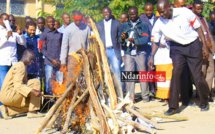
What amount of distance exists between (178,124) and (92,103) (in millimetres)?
1437

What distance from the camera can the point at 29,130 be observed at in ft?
16.1

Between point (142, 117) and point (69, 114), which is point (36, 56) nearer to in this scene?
point (69, 114)

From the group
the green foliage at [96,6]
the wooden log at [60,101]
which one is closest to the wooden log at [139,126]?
the wooden log at [60,101]

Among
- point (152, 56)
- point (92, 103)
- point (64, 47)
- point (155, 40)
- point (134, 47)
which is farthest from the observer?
point (134, 47)

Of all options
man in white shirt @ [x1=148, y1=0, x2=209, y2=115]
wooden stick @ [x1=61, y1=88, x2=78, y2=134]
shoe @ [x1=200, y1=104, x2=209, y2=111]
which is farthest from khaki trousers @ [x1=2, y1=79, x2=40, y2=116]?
shoe @ [x1=200, y1=104, x2=209, y2=111]

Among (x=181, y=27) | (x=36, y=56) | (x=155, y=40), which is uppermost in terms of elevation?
(x=181, y=27)

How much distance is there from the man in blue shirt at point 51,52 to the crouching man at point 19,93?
0.98 metres

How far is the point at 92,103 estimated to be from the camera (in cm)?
477

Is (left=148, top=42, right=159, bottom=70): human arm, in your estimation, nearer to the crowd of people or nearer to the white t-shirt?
the crowd of people

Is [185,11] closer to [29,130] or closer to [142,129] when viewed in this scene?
[142,129]

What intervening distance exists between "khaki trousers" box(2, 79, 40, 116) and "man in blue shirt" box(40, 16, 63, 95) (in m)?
0.97

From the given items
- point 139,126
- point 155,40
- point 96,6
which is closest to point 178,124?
point 139,126

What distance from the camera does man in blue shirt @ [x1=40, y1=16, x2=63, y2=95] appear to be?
22.8ft

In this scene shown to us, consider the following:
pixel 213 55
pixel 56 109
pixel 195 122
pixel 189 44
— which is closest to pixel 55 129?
pixel 56 109
